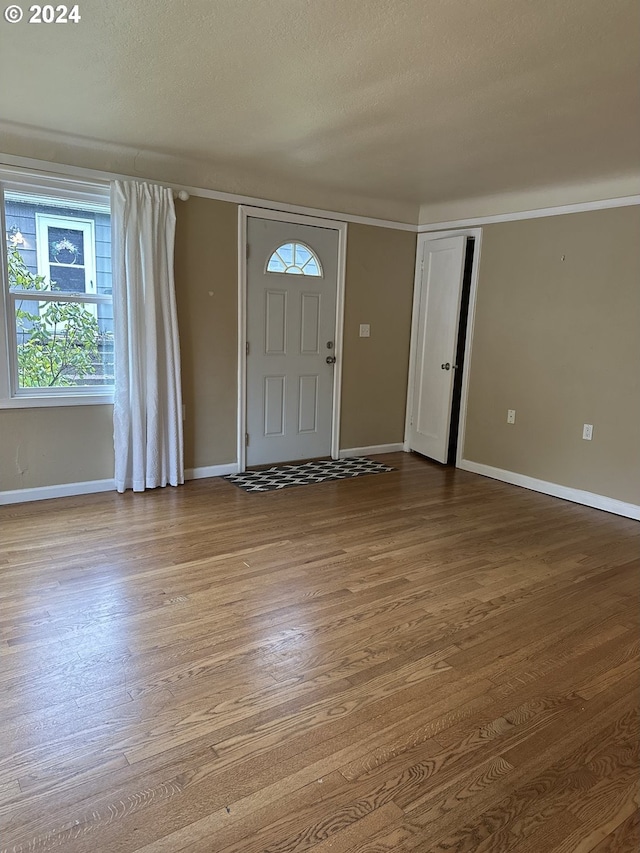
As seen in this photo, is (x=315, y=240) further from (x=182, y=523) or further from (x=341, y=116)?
(x=182, y=523)

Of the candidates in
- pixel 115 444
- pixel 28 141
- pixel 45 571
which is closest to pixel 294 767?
pixel 45 571

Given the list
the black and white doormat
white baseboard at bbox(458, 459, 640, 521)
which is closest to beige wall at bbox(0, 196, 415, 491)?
the black and white doormat

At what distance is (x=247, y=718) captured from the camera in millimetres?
1794

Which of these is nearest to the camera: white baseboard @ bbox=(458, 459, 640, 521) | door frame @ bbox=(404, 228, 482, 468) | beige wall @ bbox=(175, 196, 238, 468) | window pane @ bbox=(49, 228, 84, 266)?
window pane @ bbox=(49, 228, 84, 266)

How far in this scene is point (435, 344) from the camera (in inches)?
203

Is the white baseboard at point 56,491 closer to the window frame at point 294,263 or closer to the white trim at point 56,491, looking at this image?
the white trim at point 56,491

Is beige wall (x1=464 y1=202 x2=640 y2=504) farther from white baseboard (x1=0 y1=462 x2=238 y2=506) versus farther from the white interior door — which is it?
white baseboard (x1=0 y1=462 x2=238 y2=506)

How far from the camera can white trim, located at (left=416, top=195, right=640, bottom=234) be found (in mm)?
3777

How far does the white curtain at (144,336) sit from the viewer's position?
146 inches

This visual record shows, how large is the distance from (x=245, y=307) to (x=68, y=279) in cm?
131

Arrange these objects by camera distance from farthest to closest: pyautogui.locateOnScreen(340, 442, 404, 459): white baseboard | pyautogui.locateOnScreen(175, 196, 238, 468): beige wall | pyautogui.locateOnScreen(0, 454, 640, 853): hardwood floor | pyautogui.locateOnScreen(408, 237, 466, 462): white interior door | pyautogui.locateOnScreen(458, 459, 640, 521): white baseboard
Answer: pyautogui.locateOnScreen(340, 442, 404, 459): white baseboard
pyautogui.locateOnScreen(408, 237, 466, 462): white interior door
pyautogui.locateOnScreen(175, 196, 238, 468): beige wall
pyautogui.locateOnScreen(458, 459, 640, 521): white baseboard
pyautogui.locateOnScreen(0, 454, 640, 853): hardwood floor

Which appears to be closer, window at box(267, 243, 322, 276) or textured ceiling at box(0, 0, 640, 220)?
textured ceiling at box(0, 0, 640, 220)

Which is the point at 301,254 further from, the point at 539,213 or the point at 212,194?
the point at 539,213

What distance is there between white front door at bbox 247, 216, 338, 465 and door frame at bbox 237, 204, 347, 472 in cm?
4
